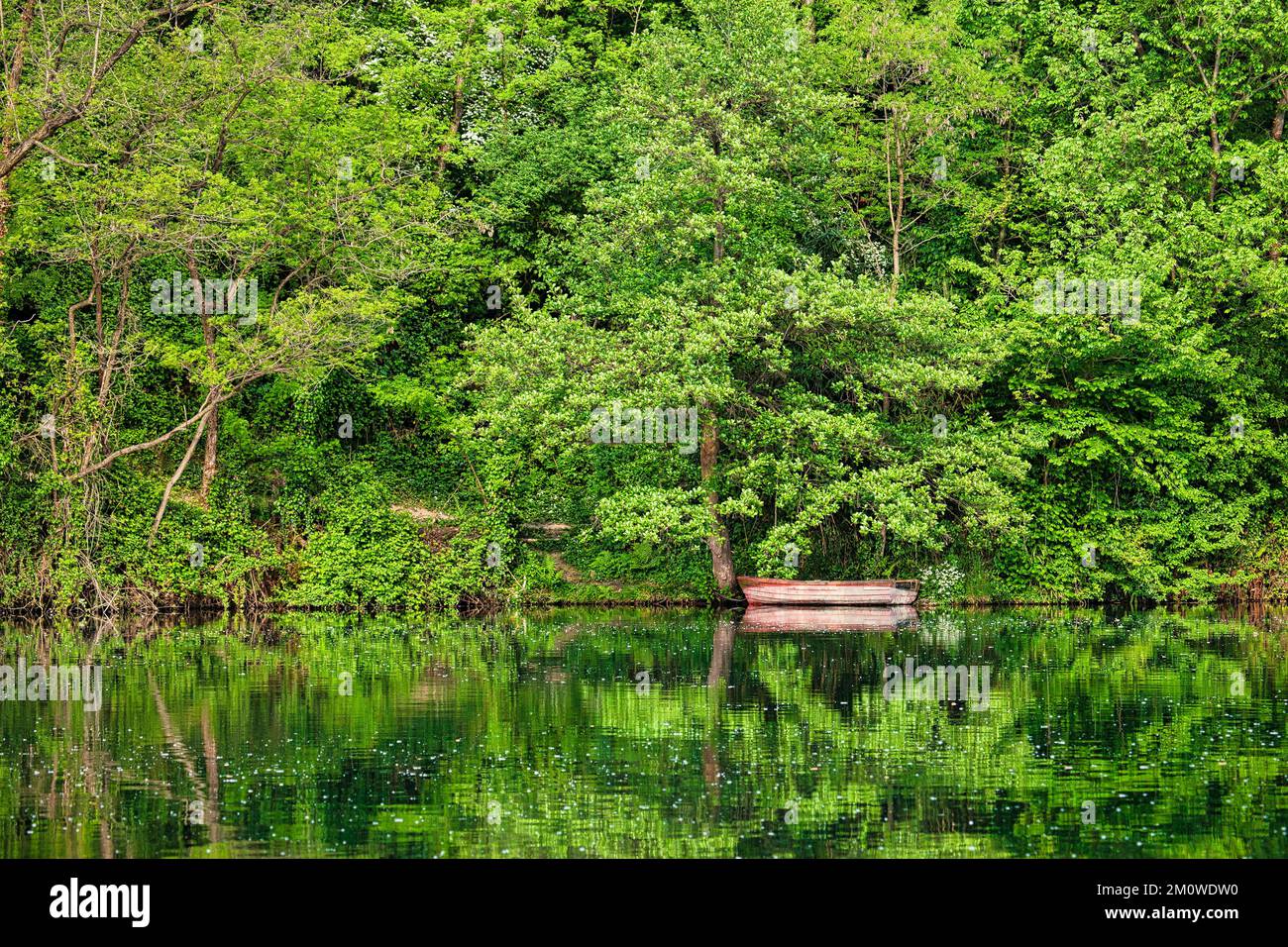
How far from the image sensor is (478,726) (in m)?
20.4

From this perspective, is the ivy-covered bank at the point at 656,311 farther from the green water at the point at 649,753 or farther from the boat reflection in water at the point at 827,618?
the green water at the point at 649,753

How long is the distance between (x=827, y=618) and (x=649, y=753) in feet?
63.5

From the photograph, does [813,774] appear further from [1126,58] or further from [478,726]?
[1126,58]

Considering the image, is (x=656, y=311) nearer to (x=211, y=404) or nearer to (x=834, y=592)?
(x=834, y=592)

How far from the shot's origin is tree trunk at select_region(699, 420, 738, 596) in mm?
40000

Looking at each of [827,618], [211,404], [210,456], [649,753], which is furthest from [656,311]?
[649,753]

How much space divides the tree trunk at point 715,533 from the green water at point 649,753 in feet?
30.9

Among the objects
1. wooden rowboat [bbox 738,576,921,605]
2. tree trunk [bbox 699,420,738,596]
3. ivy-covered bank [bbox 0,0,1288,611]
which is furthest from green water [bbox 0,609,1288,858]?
tree trunk [bbox 699,420,738,596]

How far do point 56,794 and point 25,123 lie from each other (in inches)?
870

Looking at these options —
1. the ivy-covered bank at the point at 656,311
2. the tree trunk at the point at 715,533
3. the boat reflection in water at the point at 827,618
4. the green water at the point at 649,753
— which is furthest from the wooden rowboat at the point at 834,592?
the green water at the point at 649,753

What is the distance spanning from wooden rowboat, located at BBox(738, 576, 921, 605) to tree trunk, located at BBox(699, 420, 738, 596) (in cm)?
182

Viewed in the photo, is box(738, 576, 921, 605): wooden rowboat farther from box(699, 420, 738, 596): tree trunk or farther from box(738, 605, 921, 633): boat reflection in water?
box(699, 420, 738, 596): tree trunk

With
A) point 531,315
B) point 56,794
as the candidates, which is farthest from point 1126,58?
point 56,794

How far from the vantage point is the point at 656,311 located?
39438 millimetres
